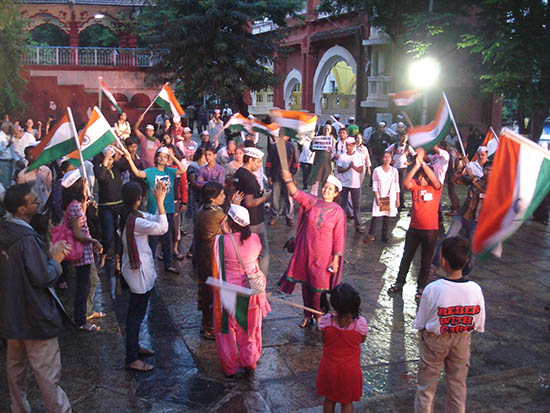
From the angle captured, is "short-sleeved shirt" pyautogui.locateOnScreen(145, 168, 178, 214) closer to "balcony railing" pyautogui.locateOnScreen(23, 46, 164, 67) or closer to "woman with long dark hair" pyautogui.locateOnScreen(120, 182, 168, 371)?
"woman with long dark hair" pyautogui.locateOnScreen(120, 182, 168, 371)

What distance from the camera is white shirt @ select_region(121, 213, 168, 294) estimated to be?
541cm

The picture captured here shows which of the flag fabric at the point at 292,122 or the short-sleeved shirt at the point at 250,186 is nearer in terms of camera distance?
the flag fabric at the point at 292,122

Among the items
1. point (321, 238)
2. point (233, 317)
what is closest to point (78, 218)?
point (233, 317)

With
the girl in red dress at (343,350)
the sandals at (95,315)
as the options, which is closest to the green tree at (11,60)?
the sandals at (95,315)

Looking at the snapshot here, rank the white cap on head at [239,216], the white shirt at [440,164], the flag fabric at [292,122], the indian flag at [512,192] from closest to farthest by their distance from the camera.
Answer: the indian flag at [512,192] < the white cap on head at [239,216] < the flag fabric at [292,122] < the white shirt at [440,164]

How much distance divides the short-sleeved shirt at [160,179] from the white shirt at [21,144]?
5.97m

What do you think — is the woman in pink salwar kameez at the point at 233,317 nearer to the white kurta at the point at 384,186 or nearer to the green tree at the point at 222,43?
the white kurta at the point at 384,186

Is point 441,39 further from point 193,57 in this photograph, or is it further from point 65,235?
point 65,235

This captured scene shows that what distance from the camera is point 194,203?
9891mm

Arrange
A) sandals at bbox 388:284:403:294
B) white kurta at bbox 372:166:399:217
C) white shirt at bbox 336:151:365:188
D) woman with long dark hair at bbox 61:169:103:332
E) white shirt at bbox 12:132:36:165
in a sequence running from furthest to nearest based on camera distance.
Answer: white shirt at bbox 12:132:36:165 < white shirt at bbox 336:151:365:188 < white kurta at bbox 372:166:399:217 < sandals at bbox 388:284:403:294 < woman with long dark hair at bbox 61:169:103:332

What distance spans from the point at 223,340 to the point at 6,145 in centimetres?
940

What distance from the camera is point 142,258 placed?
550 centimetres

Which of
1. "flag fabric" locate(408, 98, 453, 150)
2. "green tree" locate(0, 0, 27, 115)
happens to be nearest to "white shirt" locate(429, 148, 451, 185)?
"flag fabric" locate(408, 98, 453, 150)

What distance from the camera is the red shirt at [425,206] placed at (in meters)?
7.62
